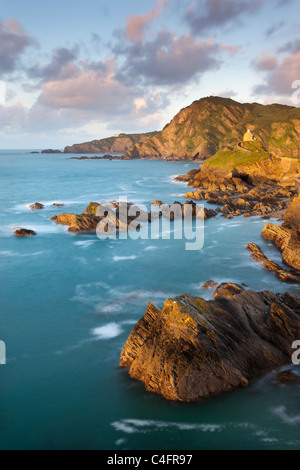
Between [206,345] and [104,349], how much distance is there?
585 cm

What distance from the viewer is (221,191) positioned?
59281mm

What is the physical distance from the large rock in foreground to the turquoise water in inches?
22.1

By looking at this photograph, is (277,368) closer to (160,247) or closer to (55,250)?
(160,247)

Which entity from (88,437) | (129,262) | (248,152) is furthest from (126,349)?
(248,152)

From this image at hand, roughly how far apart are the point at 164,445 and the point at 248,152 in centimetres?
7705

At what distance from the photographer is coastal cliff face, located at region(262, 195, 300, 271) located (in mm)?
25938

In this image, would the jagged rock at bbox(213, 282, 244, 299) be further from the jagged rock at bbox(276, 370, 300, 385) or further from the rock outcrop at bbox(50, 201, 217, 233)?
the rock outcrop at bbox(50, 201, 217, 233)

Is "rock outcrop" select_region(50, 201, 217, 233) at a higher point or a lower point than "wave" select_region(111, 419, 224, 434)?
higher

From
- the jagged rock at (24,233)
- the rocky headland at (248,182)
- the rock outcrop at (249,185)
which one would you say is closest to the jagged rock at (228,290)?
the jagged rock at (24,233)

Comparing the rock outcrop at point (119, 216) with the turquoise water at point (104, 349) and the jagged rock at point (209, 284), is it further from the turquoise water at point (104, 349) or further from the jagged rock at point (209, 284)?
the jagged rock at point (209, 284)

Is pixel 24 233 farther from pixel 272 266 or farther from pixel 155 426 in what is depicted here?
pixel 155 426

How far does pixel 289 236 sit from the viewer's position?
97.2 ft

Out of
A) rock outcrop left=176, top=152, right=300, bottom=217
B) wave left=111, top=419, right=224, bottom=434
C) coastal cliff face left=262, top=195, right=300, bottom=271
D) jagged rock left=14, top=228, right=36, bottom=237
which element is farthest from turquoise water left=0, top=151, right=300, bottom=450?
rock outcrop left=176, top=152, right=300, bottom=217

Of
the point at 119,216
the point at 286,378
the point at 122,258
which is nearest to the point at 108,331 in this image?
the point at 286,378
